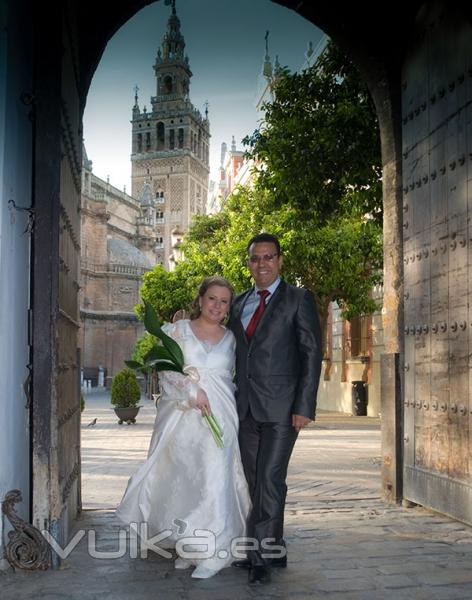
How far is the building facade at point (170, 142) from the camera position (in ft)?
349

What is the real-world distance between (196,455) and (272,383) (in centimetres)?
65

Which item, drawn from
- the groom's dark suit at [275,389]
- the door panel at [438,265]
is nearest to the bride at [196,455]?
the groom's dark suit at [275,389]

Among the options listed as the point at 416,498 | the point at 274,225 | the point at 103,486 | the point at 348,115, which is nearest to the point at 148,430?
the point at 274,225

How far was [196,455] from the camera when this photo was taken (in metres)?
4.58

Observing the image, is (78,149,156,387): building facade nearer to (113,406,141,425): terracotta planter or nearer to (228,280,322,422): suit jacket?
(113,406,141,425): terracotta planter

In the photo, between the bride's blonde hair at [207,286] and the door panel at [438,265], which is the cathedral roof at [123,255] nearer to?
the door panel at [438,265]

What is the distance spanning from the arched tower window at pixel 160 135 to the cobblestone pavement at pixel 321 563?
104740 millimetres

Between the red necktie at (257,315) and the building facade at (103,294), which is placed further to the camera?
the building facade at (103,294)

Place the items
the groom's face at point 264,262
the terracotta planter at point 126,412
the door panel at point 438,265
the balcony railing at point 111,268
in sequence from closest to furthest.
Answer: the groom's face at point 264,262 → the door panel at point 438,265 → the terracotta planter at point 126,412 → the balcony railing at point 111,268

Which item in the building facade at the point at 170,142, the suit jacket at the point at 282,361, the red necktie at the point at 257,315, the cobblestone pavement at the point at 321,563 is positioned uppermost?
the building facade at the point at 170,142

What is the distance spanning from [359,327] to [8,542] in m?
20.1

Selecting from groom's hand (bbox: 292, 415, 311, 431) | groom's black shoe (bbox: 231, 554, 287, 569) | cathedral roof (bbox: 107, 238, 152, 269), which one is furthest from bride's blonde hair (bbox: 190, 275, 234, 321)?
cathedral roof (bbox: 107, 238, 152, 269)

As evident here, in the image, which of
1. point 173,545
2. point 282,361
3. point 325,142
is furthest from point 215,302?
point 325,142

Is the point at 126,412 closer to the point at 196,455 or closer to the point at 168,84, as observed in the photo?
the point at 196,455
